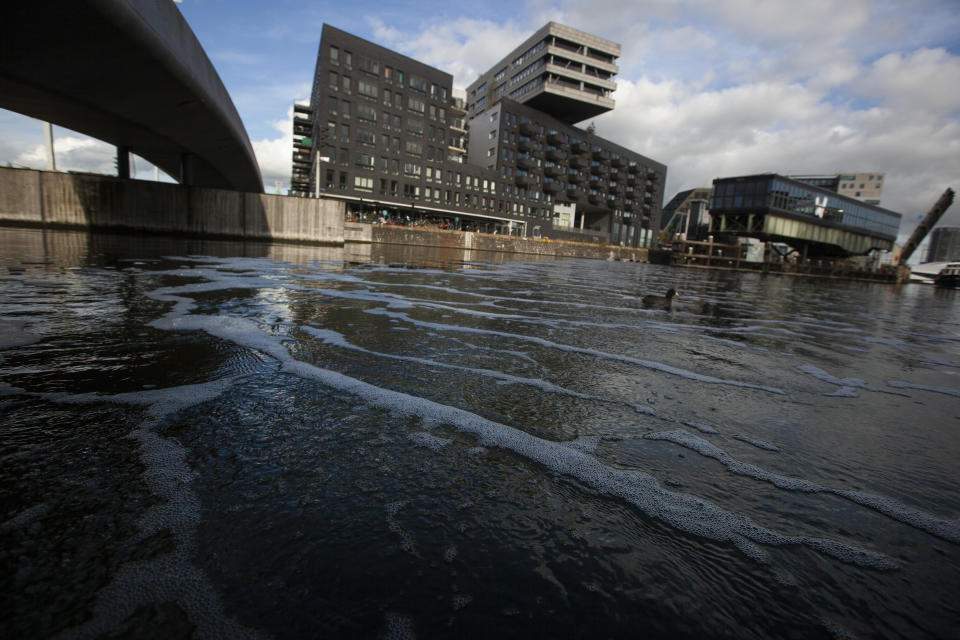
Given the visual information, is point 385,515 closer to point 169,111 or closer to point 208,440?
point 208,440

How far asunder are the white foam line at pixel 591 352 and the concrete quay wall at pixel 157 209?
1003 inches

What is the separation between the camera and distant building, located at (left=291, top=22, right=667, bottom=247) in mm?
55969

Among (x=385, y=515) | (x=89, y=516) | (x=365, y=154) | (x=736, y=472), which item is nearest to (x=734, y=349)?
(x=736, y=472)

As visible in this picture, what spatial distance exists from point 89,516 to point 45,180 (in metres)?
31.1

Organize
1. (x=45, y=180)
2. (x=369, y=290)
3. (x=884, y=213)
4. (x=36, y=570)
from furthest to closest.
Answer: (x=884, y=213)
(x=45, y=180)
(x=369, y=290)
(x=36, y=570)

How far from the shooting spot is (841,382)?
4.57m

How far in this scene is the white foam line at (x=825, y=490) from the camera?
2004mm

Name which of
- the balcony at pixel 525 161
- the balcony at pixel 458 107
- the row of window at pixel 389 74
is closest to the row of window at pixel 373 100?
the row of window at pixel 389 74

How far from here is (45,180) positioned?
879 inches

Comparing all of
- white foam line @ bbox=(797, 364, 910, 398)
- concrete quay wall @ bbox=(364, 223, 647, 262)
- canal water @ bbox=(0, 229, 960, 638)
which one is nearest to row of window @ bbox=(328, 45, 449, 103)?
concrete quay wall @ bbox=(364, 223, 647, 262)

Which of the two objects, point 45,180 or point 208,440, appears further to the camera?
point 45,180

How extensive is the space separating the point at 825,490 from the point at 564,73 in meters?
83.3

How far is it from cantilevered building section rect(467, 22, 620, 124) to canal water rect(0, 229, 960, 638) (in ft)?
256

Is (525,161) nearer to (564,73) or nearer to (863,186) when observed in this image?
(564,73)
